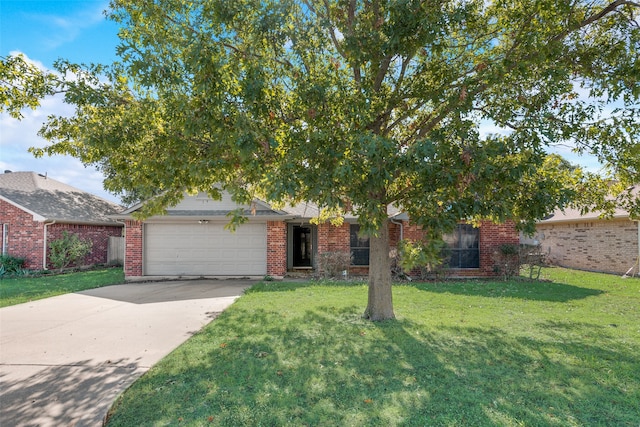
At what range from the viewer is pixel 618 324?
7375 mm

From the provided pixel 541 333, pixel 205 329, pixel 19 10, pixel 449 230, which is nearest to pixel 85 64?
pixel 19 10

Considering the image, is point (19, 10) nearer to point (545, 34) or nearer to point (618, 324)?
point (545, 34)

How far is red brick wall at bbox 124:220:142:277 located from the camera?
14.0m

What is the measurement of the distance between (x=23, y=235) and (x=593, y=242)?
82.3 feet

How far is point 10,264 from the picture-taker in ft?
51.4

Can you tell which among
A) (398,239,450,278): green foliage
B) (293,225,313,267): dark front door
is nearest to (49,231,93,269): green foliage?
(293,225,313,267): dark front door

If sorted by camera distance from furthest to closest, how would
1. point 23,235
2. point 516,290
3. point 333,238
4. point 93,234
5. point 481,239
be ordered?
point 93,234 < point 23,235 < point 333,238 < point 481,239 < point 516,290

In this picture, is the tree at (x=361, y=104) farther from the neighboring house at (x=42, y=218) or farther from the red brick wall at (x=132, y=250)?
the neighboring house at (x=42, y=218)

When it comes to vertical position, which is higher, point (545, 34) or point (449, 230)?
point (545, 34)

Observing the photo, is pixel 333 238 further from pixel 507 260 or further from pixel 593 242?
pixel 593 242

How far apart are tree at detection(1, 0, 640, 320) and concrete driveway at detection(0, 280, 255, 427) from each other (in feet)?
7.88

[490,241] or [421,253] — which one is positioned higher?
[421,253]

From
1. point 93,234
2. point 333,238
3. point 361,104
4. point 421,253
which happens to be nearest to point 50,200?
point 93,234

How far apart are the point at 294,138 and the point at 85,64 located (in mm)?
3619
